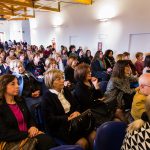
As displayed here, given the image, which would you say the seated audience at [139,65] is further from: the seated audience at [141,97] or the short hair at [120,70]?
the seated audience at [141,97]

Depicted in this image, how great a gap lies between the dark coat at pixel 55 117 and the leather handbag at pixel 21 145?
1.01 ft

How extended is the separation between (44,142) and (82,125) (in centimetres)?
48

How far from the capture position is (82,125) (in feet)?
7.09

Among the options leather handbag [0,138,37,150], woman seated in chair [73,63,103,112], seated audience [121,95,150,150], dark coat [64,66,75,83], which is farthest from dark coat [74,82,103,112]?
dark coat [64,66,75,83]

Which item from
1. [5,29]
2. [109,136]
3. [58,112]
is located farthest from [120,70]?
[5,29]

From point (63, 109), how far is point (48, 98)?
9.3 inches

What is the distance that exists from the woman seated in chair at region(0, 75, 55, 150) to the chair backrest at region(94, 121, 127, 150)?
664 mm

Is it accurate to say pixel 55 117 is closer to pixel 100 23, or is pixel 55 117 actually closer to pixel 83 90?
pixel 83 90

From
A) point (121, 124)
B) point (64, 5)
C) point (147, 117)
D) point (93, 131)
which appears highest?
point (64, 5)

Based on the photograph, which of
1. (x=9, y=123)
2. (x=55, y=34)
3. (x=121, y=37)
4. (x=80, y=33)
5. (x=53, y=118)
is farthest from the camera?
(x=55, y=34)

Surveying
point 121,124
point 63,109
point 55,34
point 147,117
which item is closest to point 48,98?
point 63,109

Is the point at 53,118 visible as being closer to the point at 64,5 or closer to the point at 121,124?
the point at 121,124

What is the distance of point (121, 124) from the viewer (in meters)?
1.64

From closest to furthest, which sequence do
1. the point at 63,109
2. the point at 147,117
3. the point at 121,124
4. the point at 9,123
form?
the point at 147,117, the point at 121,124, the point at 9,123, the point at 63,109
